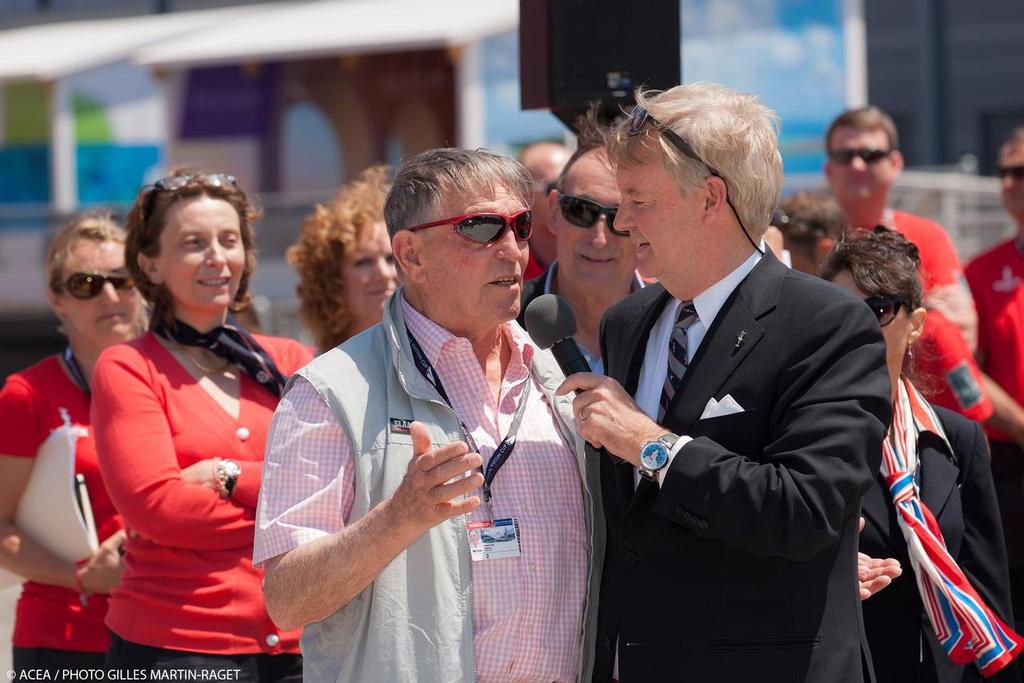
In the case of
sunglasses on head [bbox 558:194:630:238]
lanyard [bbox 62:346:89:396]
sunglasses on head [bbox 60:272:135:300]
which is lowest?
lanyard [bbox 62:346:89:396]

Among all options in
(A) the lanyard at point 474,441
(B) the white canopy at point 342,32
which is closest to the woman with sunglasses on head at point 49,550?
(A) the lanyard at point 474,441

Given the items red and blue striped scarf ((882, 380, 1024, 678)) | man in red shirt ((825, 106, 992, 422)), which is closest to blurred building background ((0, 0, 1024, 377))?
man in red shirt ((825, 106, 992, 422))

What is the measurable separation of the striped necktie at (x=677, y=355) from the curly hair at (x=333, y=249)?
2223 mm

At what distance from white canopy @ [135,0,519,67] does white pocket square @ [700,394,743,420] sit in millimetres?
13471

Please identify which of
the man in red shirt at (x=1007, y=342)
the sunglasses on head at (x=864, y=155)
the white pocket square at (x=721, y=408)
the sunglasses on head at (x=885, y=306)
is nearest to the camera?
the white pocket square at (x=721, y=408)

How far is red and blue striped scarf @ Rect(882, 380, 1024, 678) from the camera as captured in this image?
3.20 metres

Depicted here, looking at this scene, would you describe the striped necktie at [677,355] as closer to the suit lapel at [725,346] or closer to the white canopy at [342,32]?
the suit lapel at [725,346]

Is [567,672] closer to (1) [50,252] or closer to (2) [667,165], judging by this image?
(2) [667,165]

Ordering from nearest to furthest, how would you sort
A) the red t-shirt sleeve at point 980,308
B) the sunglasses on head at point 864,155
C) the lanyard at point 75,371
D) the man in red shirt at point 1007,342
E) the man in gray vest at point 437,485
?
1. the man in gray vest at point 437,485
2. the lanyard at point 75,371
3. the man in red shirt at point 1007,342
4. the red t-shirt sleeve at point 980,308
5. the sunglasses on head at point 864,155

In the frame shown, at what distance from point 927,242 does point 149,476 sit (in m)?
3.35

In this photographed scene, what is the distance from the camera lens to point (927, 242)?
5.35m

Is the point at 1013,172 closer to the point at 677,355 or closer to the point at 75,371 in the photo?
the point at 677,355

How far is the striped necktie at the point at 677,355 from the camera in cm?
258

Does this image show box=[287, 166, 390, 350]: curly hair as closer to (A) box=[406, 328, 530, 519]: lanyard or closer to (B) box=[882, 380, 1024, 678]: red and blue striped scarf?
(A) box=[406, 328, 530, 519]: lanyard
